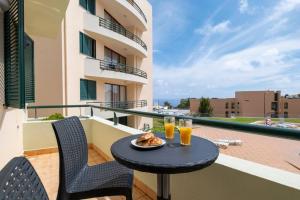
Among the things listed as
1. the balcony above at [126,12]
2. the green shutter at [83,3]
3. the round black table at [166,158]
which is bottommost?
the round black table at [166,158]

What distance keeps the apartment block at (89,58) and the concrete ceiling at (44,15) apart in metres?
0.27

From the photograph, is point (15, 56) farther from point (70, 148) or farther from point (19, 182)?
point (19, 182)

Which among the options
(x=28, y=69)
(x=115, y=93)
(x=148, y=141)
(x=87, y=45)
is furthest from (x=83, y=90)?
(x=148, y=141)

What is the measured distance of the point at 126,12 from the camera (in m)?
12.6

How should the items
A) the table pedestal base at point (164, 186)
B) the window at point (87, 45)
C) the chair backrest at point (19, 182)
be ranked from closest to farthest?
the chair backrest at point (19, 182), the table pedestal base at point (164, 186), the window at point (87, 45)

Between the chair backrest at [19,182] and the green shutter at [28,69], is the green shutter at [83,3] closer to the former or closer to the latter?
the green shutter at [28,69]

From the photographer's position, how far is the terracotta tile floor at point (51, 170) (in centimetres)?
228

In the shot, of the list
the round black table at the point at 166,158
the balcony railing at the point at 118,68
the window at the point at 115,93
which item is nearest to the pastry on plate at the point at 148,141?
the round black table at the point at 166,158

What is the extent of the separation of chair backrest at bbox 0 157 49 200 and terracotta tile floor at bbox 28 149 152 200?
1.64m

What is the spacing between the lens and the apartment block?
8188 mm

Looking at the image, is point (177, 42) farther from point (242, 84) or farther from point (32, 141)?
point (32, 141)

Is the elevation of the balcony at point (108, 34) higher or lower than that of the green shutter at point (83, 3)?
lower

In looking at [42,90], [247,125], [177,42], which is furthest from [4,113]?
[177,42]

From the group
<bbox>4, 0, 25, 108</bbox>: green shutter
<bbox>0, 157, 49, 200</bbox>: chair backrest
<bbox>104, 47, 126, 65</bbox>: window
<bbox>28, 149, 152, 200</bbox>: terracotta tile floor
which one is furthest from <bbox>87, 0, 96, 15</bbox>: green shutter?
<bbox>0, 157, 49, 200</bbox>: chair backrest
